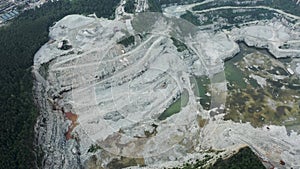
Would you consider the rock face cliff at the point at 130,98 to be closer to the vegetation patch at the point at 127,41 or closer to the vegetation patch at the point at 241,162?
the vegetation patch at the point at 127,41

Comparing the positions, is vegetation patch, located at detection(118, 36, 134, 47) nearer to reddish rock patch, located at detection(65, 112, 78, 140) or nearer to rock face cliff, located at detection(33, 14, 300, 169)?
rock face cliff, located at detection(33, 14, 300, 169)

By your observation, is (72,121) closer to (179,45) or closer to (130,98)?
(130,98)

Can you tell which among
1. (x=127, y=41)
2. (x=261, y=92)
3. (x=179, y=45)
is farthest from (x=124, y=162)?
(x=179, y=45)

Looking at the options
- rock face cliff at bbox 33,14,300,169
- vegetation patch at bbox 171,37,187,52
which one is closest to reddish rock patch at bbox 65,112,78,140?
rock face cliff at bbox 33,14,300,169

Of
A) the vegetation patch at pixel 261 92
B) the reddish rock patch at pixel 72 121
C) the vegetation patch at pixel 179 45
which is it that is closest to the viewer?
the reddish rock patch at pixel 72 121

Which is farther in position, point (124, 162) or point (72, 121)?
point (72, 121)

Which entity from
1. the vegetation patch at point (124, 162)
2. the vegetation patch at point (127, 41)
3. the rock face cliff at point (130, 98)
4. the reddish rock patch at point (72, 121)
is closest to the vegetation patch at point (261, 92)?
the rock face cliff at point (130, 98)

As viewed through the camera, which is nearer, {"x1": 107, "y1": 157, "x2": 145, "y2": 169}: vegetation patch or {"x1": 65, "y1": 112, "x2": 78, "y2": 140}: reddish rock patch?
{"x1": 107, "y1": 157, "x2": 145, "y2": 169}: vegetation patch

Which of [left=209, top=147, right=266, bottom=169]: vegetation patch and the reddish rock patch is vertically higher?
[left=209, top=147, right=266, bottom=169]: vegetation patch
